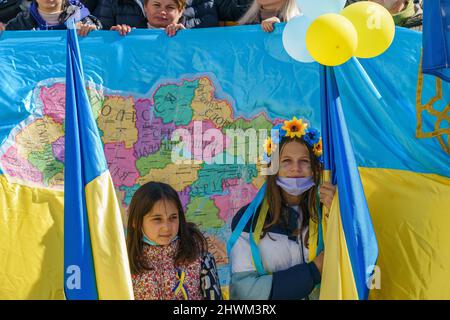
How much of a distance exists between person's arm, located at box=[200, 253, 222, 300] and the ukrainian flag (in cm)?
42

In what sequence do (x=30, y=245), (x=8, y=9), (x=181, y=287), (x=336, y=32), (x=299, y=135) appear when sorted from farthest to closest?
(x=8, y=9) < (x=30, y=245) < (x=299, y=135) < (x=181, y=287) < (x=336, y=32)

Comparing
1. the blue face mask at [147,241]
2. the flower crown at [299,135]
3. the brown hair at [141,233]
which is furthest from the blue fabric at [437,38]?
the blue face mask at [147,241]

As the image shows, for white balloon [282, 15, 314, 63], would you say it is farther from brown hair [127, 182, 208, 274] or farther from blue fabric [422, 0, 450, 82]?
brown hair [127, 182, 208, 274]

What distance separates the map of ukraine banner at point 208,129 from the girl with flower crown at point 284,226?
0.33 m

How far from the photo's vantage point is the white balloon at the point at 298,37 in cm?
390

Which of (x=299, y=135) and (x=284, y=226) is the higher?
(x=299, y=135)

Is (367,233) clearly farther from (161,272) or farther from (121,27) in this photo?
(121,27)

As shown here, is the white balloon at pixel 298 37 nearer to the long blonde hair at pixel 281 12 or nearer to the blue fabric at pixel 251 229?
the blue fabric at pixel 251 229

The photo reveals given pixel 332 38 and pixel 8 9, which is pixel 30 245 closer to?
pixel 332 38

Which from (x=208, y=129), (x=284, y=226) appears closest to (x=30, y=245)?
(x=208, y=129)

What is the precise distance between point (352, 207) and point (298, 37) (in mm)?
797

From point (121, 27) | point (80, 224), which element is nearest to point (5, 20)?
point (121, 27)

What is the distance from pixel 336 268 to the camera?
3.78 meters
